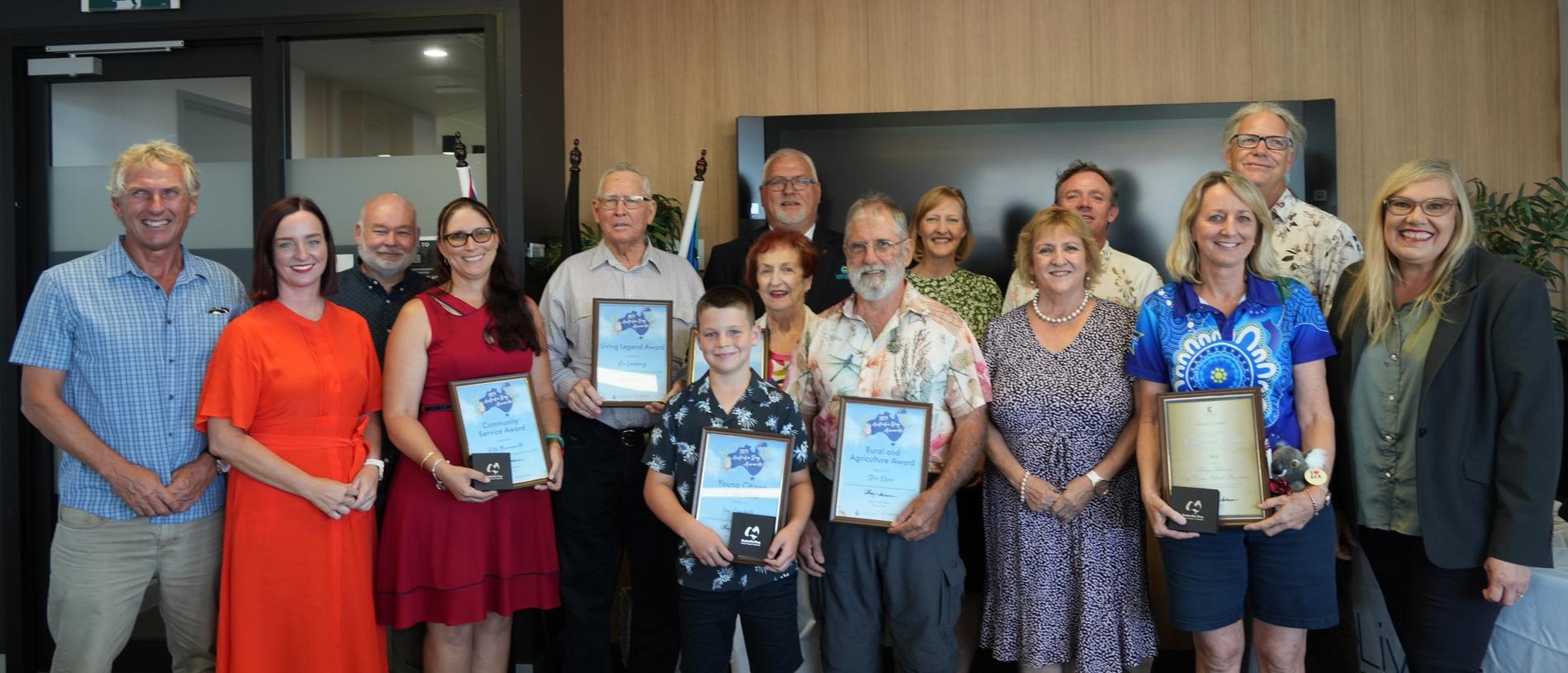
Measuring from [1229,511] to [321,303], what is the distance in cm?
254

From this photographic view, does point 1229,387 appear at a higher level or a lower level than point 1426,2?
lower

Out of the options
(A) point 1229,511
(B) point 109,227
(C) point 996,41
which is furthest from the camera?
(C) point 996,41

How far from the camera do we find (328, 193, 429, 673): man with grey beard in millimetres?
3254

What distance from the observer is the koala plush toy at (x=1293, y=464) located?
2396mm

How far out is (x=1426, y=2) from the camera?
4.29 m

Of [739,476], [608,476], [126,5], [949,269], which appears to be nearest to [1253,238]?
[949,269]

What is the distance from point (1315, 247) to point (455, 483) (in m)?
2.73

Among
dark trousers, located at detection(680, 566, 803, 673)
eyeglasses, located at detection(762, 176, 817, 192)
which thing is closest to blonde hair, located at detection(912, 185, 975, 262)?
eyeglasses, located at detection(762, 176, 817, 192)

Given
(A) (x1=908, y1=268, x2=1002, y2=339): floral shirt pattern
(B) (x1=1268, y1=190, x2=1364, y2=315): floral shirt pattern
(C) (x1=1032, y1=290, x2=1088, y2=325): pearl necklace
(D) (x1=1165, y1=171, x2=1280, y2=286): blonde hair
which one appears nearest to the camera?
(D) (x1=1165, y1=171, x2=1280, y2=286): blonde hair

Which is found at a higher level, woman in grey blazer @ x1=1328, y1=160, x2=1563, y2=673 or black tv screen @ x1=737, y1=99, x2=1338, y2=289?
black tv screen @ x1=737, y1=99, x2=1338, y2=289

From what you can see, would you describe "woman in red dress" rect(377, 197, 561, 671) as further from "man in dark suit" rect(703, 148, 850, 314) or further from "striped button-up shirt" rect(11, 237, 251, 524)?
"man in dark suit" rect(703, 148, 850, 314)

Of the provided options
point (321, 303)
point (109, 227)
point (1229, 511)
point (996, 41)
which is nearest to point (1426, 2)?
point (996, 41)

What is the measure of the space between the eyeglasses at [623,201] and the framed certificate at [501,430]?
2.50 feet

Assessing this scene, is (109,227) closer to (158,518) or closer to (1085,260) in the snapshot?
(158,518)
